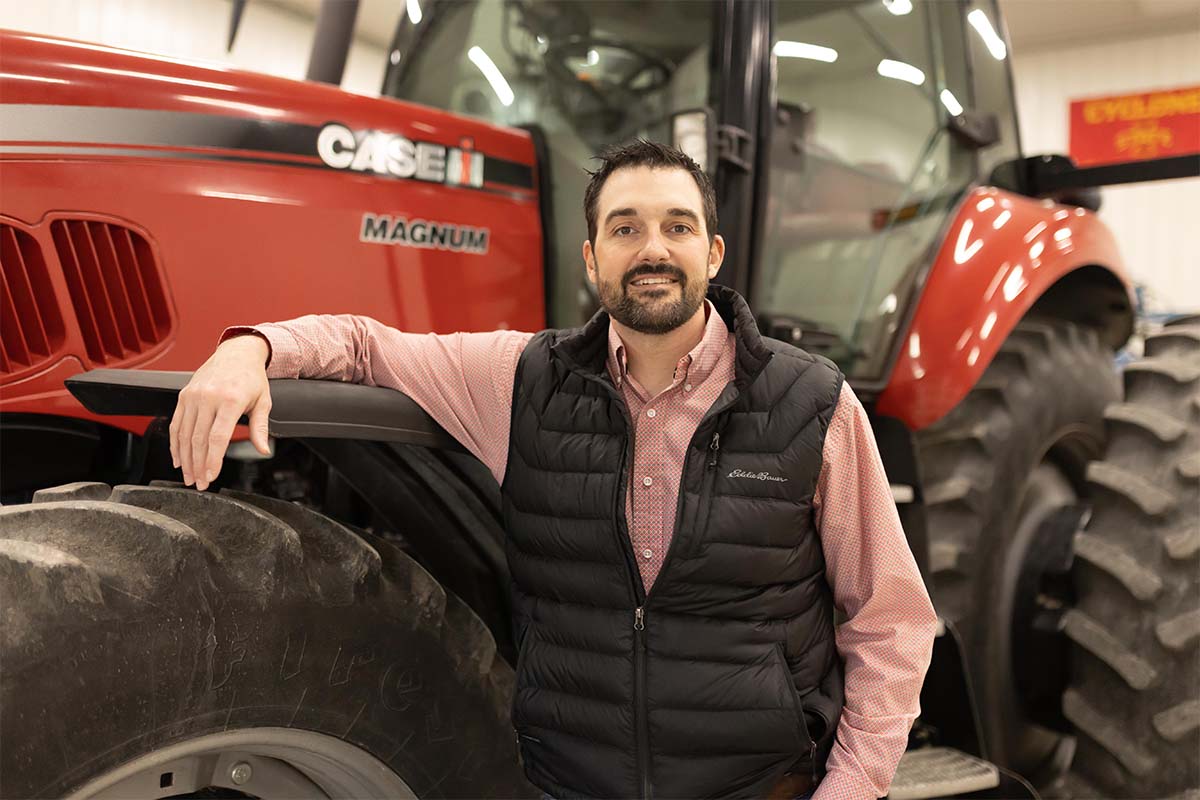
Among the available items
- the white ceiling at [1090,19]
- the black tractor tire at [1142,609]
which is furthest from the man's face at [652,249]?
the white ceiling at [1090,19]

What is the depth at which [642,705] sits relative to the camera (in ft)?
4.83

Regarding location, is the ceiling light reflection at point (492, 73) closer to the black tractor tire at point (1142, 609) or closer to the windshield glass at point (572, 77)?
the windshield glass at point (572, 77)

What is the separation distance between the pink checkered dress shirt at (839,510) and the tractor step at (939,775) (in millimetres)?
663

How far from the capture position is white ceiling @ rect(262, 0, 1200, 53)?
6.59m

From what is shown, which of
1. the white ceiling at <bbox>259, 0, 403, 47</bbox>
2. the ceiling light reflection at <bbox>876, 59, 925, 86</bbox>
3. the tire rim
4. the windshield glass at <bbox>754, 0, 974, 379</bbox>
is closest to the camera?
the tire rim

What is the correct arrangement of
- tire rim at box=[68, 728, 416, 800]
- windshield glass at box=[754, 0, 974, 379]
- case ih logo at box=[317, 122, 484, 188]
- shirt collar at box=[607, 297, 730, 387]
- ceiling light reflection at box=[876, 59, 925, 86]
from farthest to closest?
ceiling light reflection at box=[876, 59, 925, 86]
windshield glass at box=[754, 0, 974, 379]
case ih logo at box=[317, 122, 484, 188]
shirt collar at box=[607, 297, 730, 387]
tire rim at box=[68, 728, 416, 800]

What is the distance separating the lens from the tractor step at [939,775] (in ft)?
7.06

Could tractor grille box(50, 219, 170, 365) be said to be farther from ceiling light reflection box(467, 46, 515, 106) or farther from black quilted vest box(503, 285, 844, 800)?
ceiling light reflection box(467, 46, 515, 106)

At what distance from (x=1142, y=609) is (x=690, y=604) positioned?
56.5 inches

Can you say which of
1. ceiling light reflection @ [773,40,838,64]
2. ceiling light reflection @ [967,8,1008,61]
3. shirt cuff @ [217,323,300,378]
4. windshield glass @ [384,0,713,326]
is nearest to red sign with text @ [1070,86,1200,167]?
ceiling light reflection @ [967,8,1008,61]

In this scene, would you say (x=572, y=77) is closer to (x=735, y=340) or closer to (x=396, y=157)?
(x=396, y=157)

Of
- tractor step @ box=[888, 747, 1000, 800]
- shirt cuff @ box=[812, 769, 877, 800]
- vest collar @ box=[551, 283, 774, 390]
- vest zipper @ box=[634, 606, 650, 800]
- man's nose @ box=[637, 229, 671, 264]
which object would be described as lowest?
tractor step @ box=[888, 747, 1000, 800]

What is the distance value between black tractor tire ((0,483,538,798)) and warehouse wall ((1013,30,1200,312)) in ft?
22.5

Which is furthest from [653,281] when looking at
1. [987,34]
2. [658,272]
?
[987,34]
